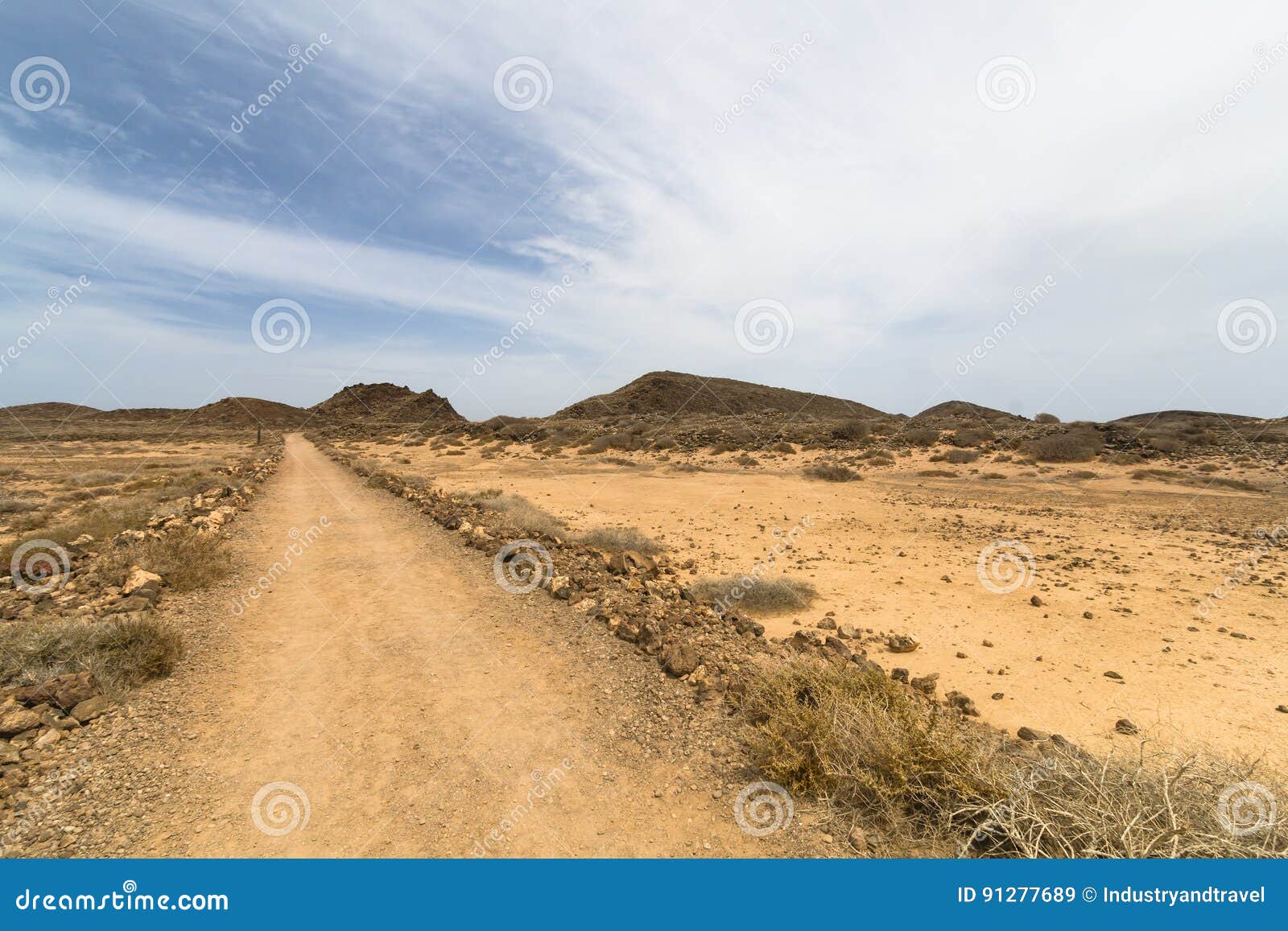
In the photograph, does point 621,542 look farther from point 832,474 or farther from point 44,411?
point 44,411

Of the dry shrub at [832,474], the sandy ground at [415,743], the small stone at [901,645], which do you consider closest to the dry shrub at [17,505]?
the sandy ground at [415,743]

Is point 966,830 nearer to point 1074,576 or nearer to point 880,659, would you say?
point 880,659

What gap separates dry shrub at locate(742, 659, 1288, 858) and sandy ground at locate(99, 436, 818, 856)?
24.3 inches

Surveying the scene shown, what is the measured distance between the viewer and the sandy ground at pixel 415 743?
338cm

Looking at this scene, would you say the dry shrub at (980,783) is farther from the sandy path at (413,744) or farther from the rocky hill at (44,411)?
the rocky hill at (44,411)

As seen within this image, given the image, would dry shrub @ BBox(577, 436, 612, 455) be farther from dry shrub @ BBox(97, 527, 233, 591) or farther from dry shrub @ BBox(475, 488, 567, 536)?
dry shrub @ BBox(97, 527, 233, 591)

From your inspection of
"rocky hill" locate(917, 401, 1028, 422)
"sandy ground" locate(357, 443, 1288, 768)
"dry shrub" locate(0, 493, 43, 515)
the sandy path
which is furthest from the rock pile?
"rocky hill" locate(917, 401, 1028, 422)

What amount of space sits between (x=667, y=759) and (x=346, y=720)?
2.79 meters

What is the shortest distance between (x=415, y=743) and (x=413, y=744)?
0.02 meters

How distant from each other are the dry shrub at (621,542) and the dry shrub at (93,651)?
6.61 m

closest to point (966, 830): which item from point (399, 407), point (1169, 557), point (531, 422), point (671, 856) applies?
point (671, 856)

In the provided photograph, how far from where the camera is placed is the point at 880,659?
628 centimetres

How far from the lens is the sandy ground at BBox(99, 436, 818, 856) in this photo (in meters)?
3.38

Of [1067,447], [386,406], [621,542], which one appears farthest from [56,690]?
[386,406]
